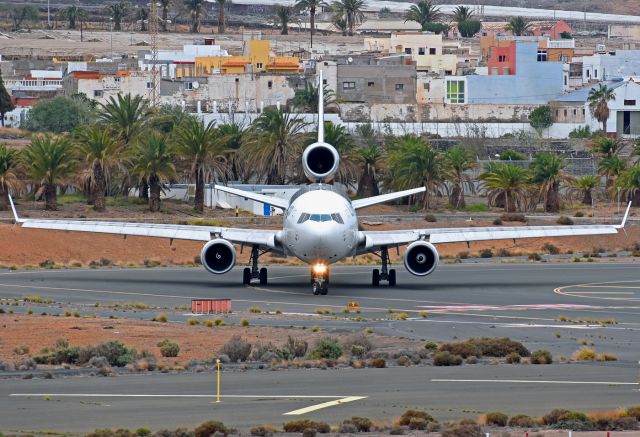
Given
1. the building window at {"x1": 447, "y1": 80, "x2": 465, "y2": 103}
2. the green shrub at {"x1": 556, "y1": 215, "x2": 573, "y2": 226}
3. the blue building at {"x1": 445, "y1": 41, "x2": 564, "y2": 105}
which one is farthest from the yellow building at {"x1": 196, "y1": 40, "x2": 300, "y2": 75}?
the green shrub at {"x1": 556, "y1": 215, "x2": 573, "y2": 226}

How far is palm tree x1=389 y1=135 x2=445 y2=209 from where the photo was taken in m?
113

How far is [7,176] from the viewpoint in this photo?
4011 inches

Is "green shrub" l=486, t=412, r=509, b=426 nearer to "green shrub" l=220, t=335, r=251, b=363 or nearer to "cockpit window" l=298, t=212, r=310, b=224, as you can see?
"green shrub" l=220, t=335, r=251, b=363

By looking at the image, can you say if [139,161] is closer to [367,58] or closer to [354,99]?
[354,99]

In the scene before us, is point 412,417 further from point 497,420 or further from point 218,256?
point 218,256

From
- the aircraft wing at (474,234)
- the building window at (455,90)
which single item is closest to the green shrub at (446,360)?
the aircraft wing at (474,234)

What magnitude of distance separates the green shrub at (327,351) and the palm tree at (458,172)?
7066 centimetres

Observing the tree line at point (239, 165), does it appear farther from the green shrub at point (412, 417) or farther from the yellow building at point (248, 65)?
the green shrub at point (412, 417)

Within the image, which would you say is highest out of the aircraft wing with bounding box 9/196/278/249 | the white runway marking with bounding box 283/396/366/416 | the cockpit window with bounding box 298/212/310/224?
the cockpit window with bounding box 298/212/310/224

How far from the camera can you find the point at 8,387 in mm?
37531

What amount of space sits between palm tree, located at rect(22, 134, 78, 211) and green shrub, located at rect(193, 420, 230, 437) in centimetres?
7262

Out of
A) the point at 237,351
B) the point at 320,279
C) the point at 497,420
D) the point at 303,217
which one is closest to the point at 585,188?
the point at 320,279

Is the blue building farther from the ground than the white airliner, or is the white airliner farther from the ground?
→ the blue building

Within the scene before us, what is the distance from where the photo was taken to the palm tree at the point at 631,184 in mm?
111562
